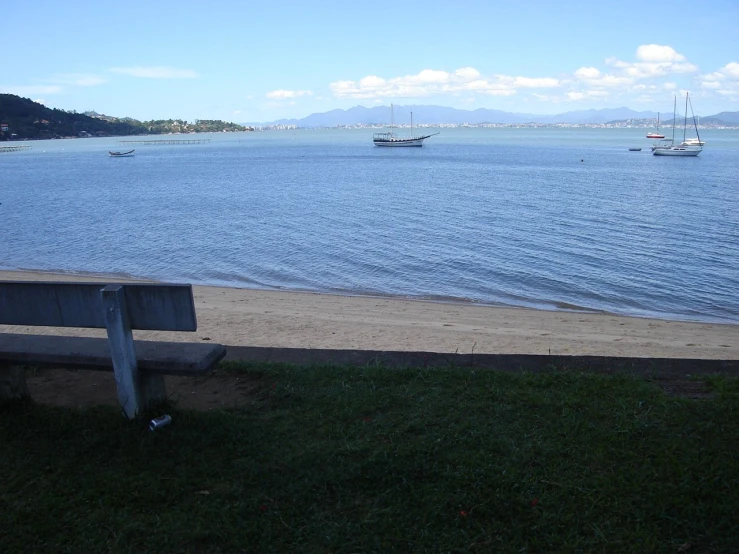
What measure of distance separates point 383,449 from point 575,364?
242cm

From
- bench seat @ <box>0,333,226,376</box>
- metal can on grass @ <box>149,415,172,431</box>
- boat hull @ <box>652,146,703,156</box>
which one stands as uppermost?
bench seat @ <box>0,333,226,376</box>

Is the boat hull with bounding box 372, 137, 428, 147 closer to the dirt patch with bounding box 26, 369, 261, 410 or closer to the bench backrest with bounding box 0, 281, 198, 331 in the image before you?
the dirt patch with bounding box 26, 369, 261, 410

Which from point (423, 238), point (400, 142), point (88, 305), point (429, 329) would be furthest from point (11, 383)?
point (400, 142)

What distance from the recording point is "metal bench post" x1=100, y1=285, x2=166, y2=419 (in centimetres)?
423

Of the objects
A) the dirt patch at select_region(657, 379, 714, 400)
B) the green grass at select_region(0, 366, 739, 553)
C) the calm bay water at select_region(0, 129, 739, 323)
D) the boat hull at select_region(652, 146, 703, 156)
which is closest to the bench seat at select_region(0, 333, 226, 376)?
the green grass at select_region(0, 366, 739, 553)

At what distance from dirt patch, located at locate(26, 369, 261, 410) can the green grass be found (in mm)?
268

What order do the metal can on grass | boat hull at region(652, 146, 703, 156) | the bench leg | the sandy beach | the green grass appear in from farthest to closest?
boat hull at region(652, 146, 703, 156) → the sandy beach → the bench leg → the metal can on grass → the green grass

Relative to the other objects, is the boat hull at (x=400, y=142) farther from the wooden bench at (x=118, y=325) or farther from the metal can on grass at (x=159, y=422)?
the metal can on grass at (x=159, y=422)

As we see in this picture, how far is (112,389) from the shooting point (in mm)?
5219

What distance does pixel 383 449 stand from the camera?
3.93m

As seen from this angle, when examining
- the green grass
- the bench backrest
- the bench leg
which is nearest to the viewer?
the green grass

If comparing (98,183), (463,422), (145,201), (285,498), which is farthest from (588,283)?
(98,183)

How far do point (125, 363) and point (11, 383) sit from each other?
1.07m

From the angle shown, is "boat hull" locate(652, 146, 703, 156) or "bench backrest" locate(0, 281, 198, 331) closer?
"bench backrest" locate(0, 281, 198, 331)
